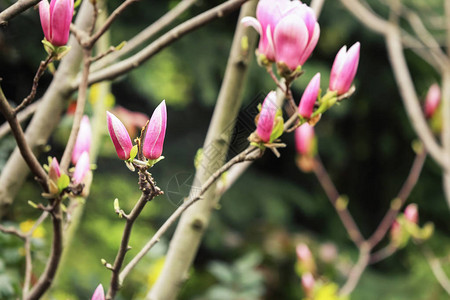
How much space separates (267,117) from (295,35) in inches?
2.9

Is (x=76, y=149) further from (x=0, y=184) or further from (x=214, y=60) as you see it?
(x=214, y=60)

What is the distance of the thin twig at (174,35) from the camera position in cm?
52

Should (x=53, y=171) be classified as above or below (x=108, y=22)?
below

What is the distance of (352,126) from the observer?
346 centimetres

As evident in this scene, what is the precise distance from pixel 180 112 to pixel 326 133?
100cm

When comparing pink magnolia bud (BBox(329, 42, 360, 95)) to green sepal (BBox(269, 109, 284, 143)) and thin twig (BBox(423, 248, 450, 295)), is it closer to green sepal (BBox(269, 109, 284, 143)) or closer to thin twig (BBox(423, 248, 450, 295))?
green sepal (BBox(269, 109, 284, 143))

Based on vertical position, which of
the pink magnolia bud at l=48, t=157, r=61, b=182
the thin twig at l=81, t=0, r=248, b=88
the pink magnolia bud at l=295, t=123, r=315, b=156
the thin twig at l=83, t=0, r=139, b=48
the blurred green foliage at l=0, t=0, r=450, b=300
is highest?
the blurred green foliage at l=0, t=0, r=450, b=300

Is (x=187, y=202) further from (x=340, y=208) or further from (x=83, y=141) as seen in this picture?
(x=340, y=208)

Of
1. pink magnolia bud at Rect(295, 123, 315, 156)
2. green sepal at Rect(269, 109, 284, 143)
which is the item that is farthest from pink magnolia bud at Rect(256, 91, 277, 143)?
pink magnolia bud at Rect(295, 123, 315, 156)

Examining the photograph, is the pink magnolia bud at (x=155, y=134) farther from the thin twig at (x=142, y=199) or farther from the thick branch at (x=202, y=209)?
the thick branch at (x=202, y=209)

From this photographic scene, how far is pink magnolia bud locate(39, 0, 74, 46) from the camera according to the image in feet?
1.38

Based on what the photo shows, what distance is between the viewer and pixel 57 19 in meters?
0.42

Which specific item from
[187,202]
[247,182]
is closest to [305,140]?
[187,202]

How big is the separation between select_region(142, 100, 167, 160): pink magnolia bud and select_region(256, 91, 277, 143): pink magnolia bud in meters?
0.10
